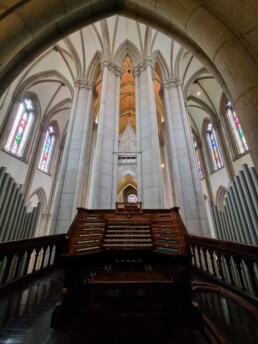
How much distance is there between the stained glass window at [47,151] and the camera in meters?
13.1

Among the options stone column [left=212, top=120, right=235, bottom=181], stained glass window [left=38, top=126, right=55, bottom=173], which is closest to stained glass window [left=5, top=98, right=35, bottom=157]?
stained glass window [left=38, top=126, right=55, bottom=173]

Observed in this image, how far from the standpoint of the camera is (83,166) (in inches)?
268

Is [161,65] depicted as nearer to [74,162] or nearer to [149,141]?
[149,141]

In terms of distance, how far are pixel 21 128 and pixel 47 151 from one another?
3.07 m

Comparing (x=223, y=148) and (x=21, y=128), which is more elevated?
(x=21, y=128)

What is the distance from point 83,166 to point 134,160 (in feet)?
7.34

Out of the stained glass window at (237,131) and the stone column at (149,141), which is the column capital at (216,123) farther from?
the stone column at (149,141)

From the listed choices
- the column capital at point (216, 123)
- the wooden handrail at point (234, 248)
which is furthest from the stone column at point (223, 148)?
the wooden handrail at point (234, 248)

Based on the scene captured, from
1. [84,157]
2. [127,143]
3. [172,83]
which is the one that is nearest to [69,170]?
[84,157]

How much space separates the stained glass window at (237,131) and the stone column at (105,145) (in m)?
8.58

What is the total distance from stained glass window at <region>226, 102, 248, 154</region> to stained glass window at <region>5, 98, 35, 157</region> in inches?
575

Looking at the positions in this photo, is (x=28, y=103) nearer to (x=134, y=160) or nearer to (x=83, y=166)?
(x=83, y=166)

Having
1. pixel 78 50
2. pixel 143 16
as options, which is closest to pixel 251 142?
pixel 143 16

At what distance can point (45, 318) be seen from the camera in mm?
1646
